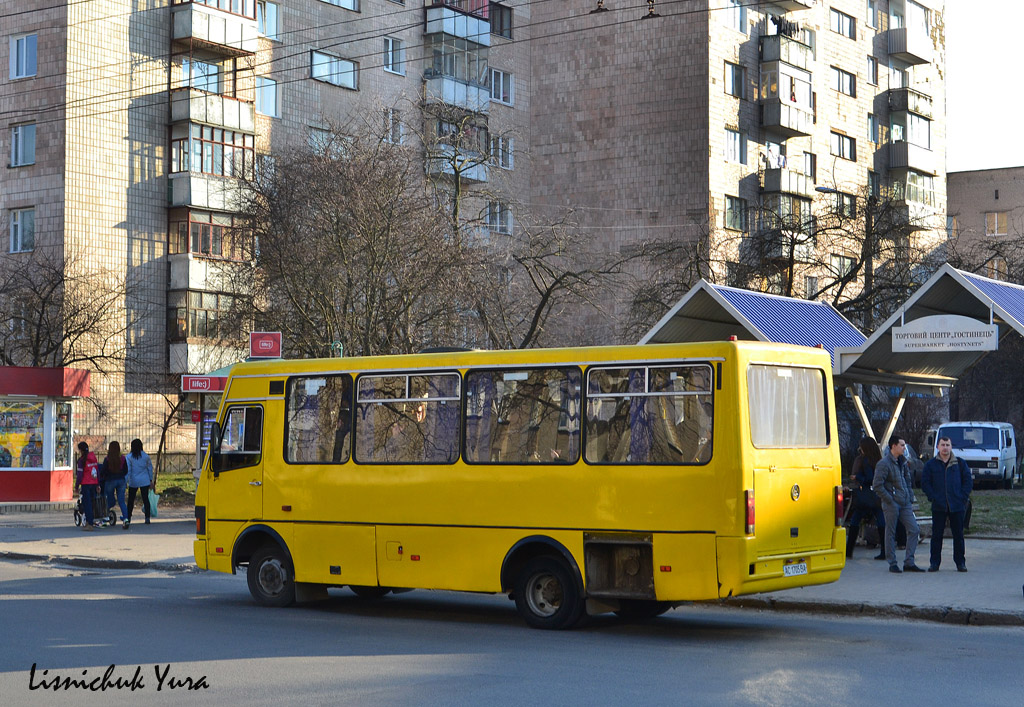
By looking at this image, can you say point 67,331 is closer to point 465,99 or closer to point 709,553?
point 465,99

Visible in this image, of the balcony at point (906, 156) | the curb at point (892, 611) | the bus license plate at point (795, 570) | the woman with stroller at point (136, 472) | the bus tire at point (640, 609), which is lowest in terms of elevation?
the curb at point (892, 611)

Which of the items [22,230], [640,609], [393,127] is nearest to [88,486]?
[393,127]

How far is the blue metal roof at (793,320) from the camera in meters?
19.7

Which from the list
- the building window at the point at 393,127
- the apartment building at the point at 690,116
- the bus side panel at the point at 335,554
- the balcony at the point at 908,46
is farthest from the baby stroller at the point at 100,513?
the balcony at the point at 908,46

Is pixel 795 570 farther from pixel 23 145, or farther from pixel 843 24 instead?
pixel 843 24

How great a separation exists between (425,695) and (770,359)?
5.11 meters

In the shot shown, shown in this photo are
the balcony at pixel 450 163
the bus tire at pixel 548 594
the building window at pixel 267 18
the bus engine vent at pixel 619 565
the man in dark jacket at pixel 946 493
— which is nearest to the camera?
the bus engine vent at pixel 619 565

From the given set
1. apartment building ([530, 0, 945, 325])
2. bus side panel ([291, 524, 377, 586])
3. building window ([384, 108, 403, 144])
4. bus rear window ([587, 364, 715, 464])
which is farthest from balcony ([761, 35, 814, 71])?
bus rear window ([587, 364, 715, 464])

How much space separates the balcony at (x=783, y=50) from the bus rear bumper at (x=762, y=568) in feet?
154

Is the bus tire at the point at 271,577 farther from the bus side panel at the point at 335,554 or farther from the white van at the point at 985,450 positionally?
the white van at the point at 985,450

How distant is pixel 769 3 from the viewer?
2263 inches

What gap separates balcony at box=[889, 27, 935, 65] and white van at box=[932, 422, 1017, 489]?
26979 mm

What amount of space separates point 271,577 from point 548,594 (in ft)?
11.9

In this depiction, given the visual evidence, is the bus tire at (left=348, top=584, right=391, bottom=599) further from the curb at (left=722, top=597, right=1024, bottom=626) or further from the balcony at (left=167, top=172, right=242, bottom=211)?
the balcony at (left=167, top=172, right=242, bottom=211)
